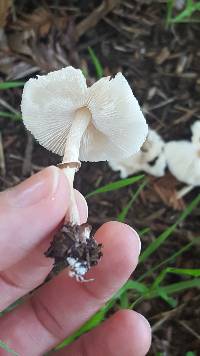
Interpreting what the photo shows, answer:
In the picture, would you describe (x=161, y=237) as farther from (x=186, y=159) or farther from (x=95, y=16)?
(x=95, y=16)

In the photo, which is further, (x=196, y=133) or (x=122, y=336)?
(x=196, y=133)

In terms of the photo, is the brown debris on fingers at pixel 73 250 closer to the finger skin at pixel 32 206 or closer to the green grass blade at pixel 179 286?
the finger skin at pixel 32 206

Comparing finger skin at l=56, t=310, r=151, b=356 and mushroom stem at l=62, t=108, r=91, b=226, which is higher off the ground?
mushroom stem at l=62, t=108, r=91, b=226

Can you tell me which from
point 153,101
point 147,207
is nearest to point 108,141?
point 147,207

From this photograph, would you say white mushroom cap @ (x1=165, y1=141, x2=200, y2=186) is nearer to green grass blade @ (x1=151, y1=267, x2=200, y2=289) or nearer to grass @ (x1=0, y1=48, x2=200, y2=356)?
grass @ (x1=0, y1=48, x2=200, y2=356)

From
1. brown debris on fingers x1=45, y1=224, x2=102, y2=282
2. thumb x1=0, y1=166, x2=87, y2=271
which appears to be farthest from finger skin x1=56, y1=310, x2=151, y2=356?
thumb x1=0, y1=166, x2=87, y2=271

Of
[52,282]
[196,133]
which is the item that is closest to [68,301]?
[52,282]

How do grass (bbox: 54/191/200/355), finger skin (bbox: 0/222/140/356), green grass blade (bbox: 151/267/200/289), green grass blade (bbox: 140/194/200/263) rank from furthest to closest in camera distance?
green grass blade (bbox: 140/194/200/263) < grass (bbox: 54/191/200/355) < green grass blade (bbox: 151/267/200/289) < finger skin (bbox: 0/222/140/356)
